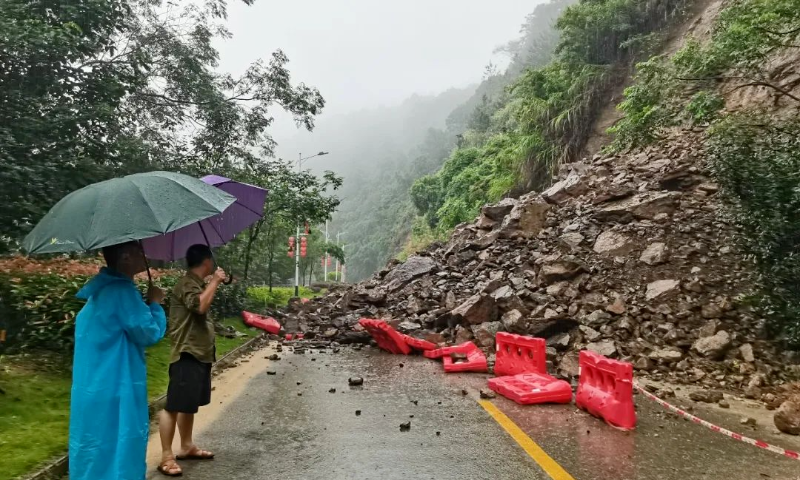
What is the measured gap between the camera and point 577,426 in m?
5.34

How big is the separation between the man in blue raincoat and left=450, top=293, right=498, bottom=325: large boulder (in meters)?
8.53

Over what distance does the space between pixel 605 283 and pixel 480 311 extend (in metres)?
2.48

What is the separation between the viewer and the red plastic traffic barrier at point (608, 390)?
528 centimetres

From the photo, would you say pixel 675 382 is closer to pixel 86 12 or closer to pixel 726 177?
pixel 726 177

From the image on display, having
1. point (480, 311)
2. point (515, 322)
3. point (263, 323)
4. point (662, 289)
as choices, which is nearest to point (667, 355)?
point (662, 289)

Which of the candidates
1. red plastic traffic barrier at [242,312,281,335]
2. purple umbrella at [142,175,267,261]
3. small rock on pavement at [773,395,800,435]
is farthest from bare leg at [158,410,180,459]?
red plastic traffic barrier at [242,312,281,335]

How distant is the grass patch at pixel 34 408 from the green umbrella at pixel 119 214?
1.96m

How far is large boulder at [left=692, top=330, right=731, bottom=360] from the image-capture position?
823cm

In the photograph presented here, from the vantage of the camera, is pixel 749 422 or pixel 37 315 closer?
pixel 749 422

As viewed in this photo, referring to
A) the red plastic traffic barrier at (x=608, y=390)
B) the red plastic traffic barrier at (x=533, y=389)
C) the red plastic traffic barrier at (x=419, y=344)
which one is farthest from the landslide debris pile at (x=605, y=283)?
the red plastic traffic barrier at (x=608, y=390)

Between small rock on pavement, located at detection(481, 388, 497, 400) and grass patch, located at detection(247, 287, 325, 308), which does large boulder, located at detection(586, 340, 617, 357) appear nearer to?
small rock on pavement, located at detection(481, 388, 497, 400)

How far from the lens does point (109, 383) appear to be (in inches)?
127

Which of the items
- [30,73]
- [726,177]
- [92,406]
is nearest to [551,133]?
[726,177]

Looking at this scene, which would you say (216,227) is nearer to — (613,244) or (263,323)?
(613,244)
